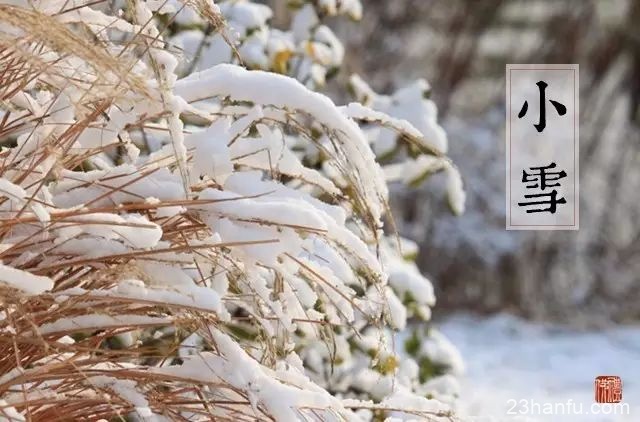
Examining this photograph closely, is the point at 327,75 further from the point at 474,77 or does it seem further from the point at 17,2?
the point at 474,77

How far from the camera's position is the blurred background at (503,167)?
5.29 meters

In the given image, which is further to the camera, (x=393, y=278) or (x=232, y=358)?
(x=393, y=278)

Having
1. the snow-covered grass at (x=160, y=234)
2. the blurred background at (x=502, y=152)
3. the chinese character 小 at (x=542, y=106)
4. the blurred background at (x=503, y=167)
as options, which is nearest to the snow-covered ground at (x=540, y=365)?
the blurred background at (x=503, y=167)

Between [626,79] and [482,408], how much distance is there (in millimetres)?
2253

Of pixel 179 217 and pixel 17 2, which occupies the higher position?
pixel 17 2

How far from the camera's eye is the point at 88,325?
1.06 metres

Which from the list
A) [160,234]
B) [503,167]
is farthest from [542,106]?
[160,234]

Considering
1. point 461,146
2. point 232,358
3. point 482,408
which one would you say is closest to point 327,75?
point 232,358

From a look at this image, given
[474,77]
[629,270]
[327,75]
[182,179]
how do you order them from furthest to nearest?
[474,77] → [629,270] → [327,75] → [182,179]

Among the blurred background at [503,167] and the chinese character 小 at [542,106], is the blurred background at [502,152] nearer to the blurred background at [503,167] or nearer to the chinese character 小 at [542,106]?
the blurred background at [503,167]

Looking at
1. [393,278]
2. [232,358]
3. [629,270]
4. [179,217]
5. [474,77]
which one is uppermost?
[474,77]

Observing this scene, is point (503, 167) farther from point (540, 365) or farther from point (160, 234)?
point (160, 234)

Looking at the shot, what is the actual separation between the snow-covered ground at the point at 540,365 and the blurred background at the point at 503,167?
0.06ft

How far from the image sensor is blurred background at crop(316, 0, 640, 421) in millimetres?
5289
